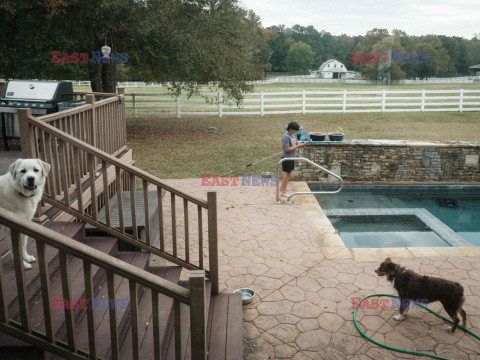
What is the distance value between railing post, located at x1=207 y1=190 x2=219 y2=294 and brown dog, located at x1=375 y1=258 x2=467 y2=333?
5.58 ft

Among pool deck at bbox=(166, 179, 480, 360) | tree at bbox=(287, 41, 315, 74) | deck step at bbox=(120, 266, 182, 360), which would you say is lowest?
pool deck at bbox=(166, 179, 480, 360)

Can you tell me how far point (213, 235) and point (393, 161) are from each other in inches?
281

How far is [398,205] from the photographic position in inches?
344

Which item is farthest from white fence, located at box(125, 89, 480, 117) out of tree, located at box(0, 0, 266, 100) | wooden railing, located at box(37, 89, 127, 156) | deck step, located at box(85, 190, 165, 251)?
deck step, located at box(85, 190, 165, 251)

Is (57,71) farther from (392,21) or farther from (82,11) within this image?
(392,21)

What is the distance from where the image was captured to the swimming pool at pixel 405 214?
700 centimetres

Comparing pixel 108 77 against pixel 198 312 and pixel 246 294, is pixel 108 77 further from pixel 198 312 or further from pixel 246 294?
pixel 198 312

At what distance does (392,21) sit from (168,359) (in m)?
60.6

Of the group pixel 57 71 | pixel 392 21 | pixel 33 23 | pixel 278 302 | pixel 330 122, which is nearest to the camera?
pixel 278 302

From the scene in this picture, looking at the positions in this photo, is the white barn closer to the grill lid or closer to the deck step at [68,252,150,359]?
the grill lid

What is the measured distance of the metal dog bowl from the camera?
425 centimetres

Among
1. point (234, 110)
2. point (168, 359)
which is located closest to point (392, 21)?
point (234, 110)

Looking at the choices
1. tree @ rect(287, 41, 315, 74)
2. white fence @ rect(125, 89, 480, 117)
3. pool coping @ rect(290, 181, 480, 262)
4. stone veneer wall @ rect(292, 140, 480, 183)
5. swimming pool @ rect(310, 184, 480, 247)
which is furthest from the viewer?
tree @ rect(287, 41, 315, 74)

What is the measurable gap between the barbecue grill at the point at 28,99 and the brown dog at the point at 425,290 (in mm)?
6349
